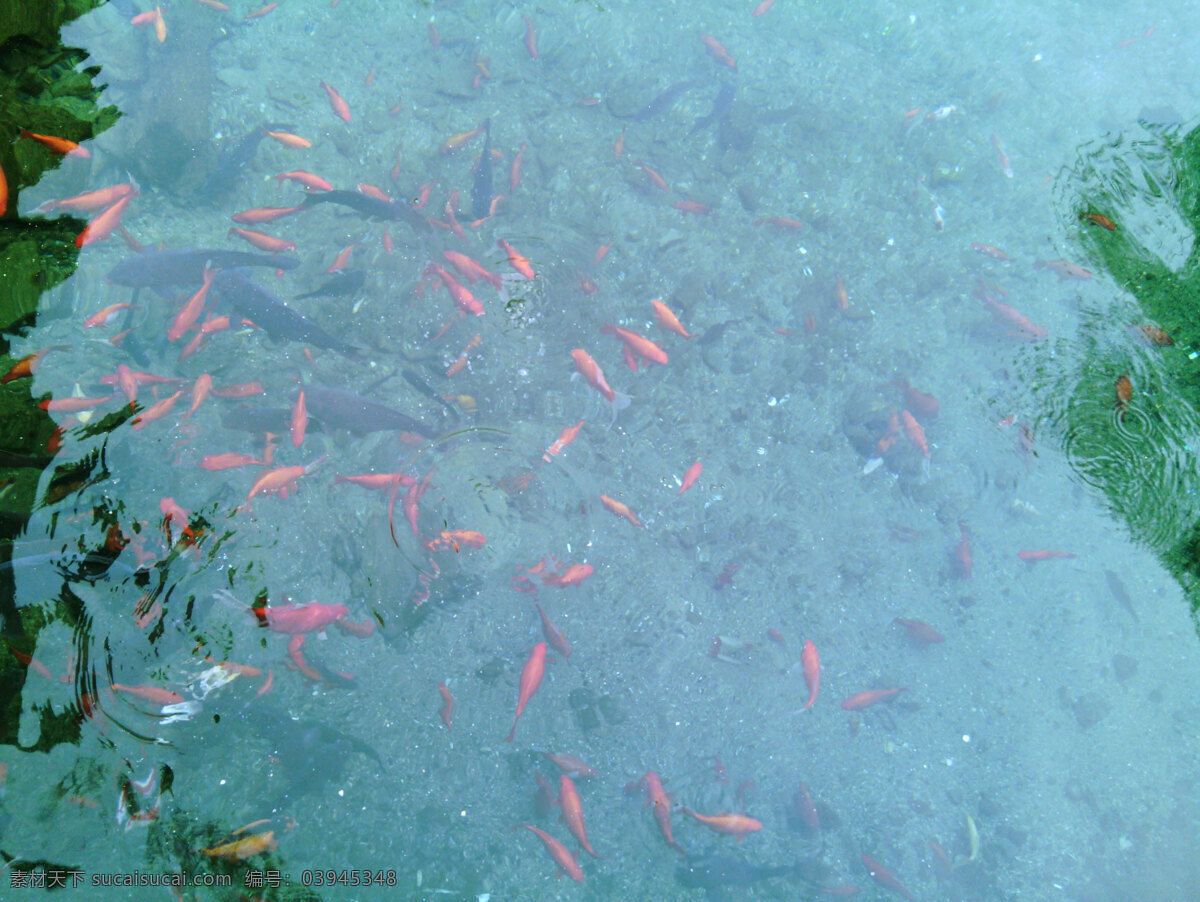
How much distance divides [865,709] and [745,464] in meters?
1.77

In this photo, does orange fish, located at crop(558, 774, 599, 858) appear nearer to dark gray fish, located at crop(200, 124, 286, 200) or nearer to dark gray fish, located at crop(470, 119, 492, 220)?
dark gray fish, located at crop(470, 119, 492, 220)

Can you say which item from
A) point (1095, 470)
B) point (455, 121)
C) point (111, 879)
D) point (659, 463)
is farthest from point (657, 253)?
point (111, 879)

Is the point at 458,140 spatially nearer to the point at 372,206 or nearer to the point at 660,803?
the point at 372,206

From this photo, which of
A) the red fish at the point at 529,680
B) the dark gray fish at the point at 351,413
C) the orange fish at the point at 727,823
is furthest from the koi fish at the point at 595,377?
the orange fish at the point at 727,823

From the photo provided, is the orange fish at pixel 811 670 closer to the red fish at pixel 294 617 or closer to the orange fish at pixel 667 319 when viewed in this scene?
the orange fish at pixel 667 319

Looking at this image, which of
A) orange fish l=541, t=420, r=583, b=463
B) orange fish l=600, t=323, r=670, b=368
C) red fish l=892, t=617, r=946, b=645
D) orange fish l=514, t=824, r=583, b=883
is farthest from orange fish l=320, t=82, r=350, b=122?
red fish l=892, t=617, r=946, b=645

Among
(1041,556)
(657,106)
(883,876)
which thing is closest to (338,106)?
(657,106)

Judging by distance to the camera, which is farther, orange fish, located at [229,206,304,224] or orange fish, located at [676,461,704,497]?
orange fish, located at [229,206,304,224]

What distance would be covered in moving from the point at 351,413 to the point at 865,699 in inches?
148

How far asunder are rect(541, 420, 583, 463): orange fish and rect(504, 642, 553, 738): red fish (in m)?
1.22

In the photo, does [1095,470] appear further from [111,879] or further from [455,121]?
[111,879]

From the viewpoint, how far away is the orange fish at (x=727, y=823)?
10.3 feet

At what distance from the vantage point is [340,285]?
4.04 metres

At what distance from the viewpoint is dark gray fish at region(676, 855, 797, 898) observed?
Answer: 9.98ft
